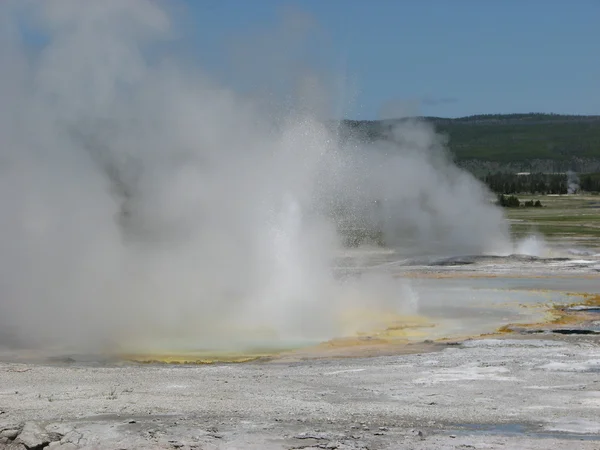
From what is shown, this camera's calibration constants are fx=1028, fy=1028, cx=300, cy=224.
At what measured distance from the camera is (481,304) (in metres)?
19.0

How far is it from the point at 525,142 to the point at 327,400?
14122cm

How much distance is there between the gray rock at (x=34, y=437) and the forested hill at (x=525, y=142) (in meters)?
105

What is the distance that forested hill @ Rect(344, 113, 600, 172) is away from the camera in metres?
120

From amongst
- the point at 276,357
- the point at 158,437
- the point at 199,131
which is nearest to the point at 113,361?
the point at 276,357

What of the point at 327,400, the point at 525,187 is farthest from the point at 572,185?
the point at 327,400

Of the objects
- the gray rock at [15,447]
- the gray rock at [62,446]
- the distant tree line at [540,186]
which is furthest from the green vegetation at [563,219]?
the gray rock at [15,447]

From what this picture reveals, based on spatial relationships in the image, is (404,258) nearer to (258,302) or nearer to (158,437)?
(258,302)

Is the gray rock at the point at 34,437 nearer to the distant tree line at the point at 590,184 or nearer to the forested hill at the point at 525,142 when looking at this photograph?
the distant tree line at the point at 590,184

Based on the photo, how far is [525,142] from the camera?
14725 cm

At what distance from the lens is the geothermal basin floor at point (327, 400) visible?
8812 millimetres

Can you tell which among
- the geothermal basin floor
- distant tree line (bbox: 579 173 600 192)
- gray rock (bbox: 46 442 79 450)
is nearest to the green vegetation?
distant tree line (bbox: 579 173 600 192)

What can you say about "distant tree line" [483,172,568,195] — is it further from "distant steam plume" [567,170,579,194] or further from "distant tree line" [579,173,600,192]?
"distant tree line" [579,173,600,192]

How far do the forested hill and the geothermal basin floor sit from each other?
100849 millimetres

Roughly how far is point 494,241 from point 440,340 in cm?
1710
